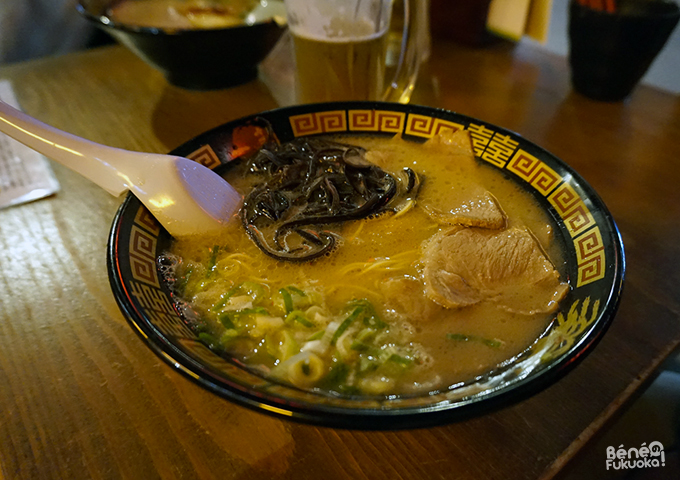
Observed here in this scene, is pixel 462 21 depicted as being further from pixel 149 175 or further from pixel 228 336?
pixel 228 336

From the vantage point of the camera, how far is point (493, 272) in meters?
1.06

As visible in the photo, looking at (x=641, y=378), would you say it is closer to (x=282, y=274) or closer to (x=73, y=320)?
(x=282, y=274)

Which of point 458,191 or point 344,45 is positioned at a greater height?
point 344,45

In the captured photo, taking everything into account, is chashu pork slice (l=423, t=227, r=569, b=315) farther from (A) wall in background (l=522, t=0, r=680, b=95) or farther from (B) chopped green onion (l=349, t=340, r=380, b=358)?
(A) wall in background (l=522, t=0, r=680, b=95)

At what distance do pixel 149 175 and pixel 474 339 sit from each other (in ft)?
2.85

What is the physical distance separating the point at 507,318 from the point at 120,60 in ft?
8.01

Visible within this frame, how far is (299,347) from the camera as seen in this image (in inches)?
35.3

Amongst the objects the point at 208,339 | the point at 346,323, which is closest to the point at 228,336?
the point at 208,339

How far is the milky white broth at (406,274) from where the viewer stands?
883 millimetres

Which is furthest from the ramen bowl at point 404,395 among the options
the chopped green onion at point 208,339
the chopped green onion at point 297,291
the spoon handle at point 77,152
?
the chopped green onion at point 297,291

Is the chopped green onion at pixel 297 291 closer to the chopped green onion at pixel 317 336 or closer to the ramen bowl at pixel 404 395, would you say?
the chopped green onion at pixel 317 336

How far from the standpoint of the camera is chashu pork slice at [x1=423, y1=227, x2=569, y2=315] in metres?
0.99

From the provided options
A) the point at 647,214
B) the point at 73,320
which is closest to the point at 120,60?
the point at 73,320

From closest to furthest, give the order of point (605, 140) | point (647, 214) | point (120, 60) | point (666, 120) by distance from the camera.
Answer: point (647, 214) < point (605, 140) < point (666, 120) < point (120, 60)
